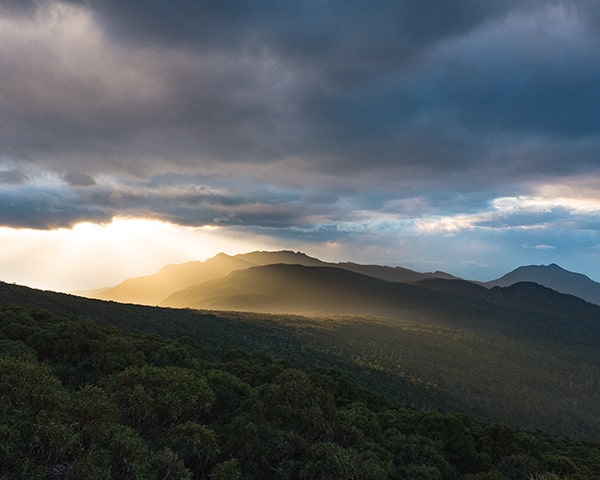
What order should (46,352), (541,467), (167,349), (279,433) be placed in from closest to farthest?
(279,433)
(541,467)
(46,352)
(167,349)

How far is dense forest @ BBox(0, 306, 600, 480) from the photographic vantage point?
10984 millimetres

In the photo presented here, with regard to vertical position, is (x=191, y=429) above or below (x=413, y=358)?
above

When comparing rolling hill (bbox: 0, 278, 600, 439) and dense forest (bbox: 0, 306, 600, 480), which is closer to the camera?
dense forest (bbox: 0, 306, 600, 480)

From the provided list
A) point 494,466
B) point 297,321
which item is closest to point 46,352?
point 494,466

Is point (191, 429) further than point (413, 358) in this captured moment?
No

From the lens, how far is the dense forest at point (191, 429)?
1098 centimetres

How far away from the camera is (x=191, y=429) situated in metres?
14.0

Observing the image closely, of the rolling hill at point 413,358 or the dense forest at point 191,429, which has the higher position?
the dense forest at point 191,429

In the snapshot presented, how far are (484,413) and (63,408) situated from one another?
11024cm

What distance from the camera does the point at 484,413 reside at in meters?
99.2

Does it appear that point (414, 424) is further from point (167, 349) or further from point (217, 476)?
point (167, 349)

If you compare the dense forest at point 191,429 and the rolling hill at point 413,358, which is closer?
the dense forest at point 191,429

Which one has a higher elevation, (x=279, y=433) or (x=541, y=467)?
(x=279, y=433)

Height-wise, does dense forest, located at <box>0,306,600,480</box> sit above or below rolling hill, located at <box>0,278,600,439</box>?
above
